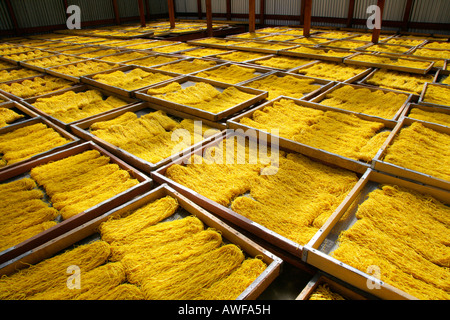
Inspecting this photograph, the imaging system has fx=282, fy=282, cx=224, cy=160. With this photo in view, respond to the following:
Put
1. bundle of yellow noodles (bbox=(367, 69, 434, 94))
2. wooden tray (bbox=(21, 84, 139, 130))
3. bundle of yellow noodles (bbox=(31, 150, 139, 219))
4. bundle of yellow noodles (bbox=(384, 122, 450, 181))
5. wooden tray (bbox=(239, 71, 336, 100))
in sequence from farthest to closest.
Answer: bundle of yellow noodles (bbox=(367, 69, 434, 94)) < wooden tray (bbox=(239, 71, 336, 100)) < wooden tray (bbox=(21, 84, 139, 130)) < bundle of yellow noodles (bbox=(384, 122, 450, 181)) < bundle of yellow noodles (bbox=(31, 150, 139, 219))

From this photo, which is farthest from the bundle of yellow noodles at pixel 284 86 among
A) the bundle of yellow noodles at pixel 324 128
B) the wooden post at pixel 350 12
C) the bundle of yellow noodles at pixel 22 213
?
the wooden post at pixel 350 12

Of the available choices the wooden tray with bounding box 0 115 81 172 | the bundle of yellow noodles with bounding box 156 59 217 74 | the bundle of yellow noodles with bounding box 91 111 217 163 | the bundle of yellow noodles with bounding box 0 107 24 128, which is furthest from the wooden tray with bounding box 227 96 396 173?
the bundle of yellow noodles with bounding box 0 107 24 128

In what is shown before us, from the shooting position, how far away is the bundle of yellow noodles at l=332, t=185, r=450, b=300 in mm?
2354

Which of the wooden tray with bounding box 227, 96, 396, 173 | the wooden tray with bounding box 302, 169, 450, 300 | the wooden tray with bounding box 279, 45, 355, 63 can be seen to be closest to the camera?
the wooden tray with bounding box 302, 169, 450, 300

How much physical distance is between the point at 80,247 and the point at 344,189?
300 cm

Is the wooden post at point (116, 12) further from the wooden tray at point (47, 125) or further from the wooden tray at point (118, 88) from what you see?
the wooden tray at point (47, 125)

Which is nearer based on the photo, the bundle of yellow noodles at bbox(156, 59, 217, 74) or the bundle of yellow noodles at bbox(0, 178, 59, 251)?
the bundle of yellow noodles at bbox(0, 178, 59, 251)

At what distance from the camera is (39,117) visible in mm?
5277

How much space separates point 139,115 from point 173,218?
3.15 meters

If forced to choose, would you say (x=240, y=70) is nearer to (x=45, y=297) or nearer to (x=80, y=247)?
(x=80, y=247)

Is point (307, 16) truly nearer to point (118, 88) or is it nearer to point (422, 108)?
point (422, 108)

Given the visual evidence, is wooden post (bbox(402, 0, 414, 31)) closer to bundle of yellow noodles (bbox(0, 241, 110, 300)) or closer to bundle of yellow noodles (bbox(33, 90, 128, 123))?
bundle of yellow noodles (bbox(33, 90, 128, 123))

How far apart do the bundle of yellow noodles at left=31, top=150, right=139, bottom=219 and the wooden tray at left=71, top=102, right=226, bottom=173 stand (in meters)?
0.23

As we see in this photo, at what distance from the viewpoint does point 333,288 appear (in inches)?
96.6
